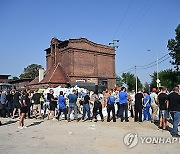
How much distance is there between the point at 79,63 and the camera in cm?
4662

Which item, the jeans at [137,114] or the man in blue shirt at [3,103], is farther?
the man in blue shirt at [3,103]

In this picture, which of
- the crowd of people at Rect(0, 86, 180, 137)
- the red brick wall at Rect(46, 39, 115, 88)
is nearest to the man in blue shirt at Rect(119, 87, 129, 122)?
the crowd of people at Rect(0, 86, 180, 137)

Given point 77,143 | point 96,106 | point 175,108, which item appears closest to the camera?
point 77,143

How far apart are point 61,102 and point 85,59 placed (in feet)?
106

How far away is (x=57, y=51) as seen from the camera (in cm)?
5000

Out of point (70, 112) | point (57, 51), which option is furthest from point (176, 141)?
point (57, 51)

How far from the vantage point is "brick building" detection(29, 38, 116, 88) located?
45344 millimetres

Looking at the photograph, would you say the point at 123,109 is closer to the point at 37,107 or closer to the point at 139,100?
the point at 139,100

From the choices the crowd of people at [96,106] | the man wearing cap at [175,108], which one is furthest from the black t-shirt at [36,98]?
the man wearing cap at [175,108]

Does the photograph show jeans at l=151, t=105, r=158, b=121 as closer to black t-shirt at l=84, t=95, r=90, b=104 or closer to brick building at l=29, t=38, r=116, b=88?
black t-shirt at l=84, t=95, r=90, b=104

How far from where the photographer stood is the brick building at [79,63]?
45.3m

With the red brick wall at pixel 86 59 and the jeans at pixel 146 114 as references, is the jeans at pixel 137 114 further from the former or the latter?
the red brick wall at pixel 86 59

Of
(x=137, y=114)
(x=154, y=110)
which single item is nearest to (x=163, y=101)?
(x=154, y=110)

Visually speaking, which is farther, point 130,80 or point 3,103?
point 130,80
